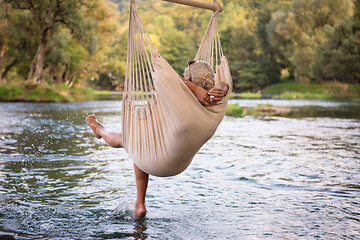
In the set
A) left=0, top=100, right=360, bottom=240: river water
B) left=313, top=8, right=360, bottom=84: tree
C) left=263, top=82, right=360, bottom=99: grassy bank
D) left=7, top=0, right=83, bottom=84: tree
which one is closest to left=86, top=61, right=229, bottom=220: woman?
left=0, top=100, right=360, bottom=240: river water

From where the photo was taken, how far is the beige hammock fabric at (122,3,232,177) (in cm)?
312

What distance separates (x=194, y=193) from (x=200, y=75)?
1480mm

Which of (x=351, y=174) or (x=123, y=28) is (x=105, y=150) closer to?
(x=351, y=174)

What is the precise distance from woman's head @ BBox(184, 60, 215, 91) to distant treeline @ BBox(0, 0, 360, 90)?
23.2m

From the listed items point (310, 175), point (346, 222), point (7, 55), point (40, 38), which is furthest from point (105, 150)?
point (7, 55)

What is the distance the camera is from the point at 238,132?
1059cm

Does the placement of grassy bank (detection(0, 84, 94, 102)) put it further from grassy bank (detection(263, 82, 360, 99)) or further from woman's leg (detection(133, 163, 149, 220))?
woman's leg (detection(133, 163, 149, 220))

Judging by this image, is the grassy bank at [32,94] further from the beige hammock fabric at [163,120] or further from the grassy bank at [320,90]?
the beige hammock fabric at [163,120]

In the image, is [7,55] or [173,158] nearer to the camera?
[173,158]

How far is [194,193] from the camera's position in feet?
14.6

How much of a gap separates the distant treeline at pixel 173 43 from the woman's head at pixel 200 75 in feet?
76.0

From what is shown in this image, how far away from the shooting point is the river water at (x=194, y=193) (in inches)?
129

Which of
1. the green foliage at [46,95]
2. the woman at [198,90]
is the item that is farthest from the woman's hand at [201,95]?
the green foliage at [46,95]

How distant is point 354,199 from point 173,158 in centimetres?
190
